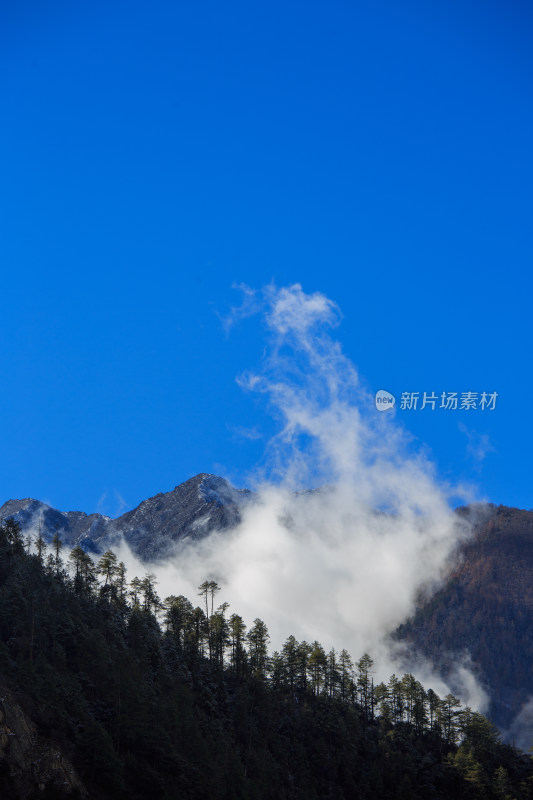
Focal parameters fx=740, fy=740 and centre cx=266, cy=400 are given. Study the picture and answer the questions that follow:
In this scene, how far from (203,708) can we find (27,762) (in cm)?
4086

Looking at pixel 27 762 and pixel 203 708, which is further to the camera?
pixel 203 708

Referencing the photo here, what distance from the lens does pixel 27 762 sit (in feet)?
249

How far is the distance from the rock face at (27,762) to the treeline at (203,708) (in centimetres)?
153

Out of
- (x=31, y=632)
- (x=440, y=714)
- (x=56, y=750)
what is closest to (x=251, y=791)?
(x=56, y=750)

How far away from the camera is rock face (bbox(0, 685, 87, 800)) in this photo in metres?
73.7

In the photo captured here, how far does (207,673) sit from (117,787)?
136 feet

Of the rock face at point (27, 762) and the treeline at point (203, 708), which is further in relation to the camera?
the treeline at point (203, 708)

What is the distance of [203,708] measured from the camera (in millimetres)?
112750

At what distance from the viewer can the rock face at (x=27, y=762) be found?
7369 cm

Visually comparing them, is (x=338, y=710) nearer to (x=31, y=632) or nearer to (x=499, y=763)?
(x=499, y=763)

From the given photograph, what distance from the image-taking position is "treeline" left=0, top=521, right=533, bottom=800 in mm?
86250

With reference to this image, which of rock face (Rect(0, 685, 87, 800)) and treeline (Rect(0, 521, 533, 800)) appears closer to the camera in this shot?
rock face (Rect(0, 685, 87, 800))

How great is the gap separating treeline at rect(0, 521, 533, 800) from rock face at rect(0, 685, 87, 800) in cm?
153

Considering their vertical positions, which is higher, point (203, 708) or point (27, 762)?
point (203, 708)
